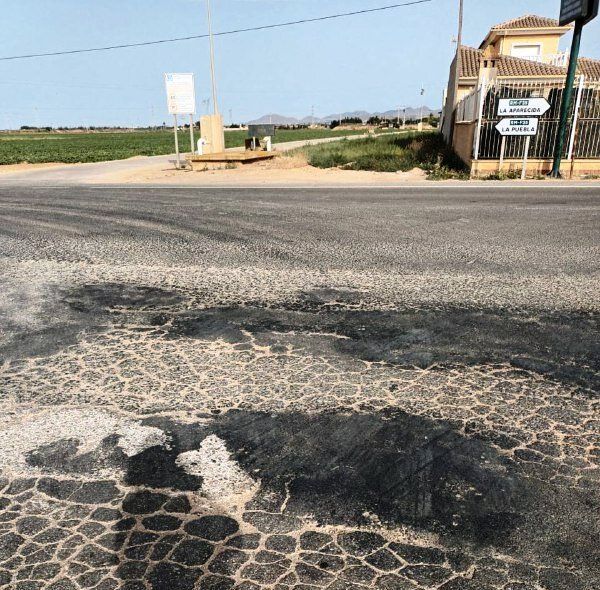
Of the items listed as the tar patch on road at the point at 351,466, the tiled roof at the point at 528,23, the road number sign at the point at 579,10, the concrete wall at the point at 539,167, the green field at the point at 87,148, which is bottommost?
the green field at the point at 87,148

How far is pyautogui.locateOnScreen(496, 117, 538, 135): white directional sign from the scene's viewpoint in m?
15.5

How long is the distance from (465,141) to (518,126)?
11.5 feet

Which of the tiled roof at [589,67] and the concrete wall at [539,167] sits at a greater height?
the tiled roof at [589,67]

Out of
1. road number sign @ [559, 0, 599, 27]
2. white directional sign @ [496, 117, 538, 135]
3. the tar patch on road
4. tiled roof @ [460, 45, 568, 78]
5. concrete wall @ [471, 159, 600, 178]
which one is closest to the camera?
the tar patch on road

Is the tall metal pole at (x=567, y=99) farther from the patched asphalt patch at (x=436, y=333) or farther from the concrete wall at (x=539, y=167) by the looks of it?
the patched asphalt patch at (x=436, y=333)

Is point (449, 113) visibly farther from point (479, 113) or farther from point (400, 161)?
point (479, 113)

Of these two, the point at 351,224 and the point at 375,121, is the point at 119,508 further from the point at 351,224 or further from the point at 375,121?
the point at 375,121

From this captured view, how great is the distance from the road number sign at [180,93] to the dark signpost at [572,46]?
13.9 m

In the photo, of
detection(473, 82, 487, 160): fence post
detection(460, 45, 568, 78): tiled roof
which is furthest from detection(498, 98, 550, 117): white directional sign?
detection(460, 45, 568, 78): tiled roof

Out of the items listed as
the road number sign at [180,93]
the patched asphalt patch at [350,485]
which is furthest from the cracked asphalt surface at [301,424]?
the road number sign at [180,93]

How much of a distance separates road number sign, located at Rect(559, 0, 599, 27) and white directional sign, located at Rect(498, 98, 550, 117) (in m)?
2.47

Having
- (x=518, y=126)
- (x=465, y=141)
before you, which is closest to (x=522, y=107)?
(x=518, y=126)

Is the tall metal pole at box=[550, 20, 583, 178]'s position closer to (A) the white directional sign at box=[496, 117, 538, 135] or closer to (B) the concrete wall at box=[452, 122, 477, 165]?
(A) the white directional sign at box=[496, 117, 538, 135]

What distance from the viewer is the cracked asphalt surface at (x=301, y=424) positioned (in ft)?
6.15
